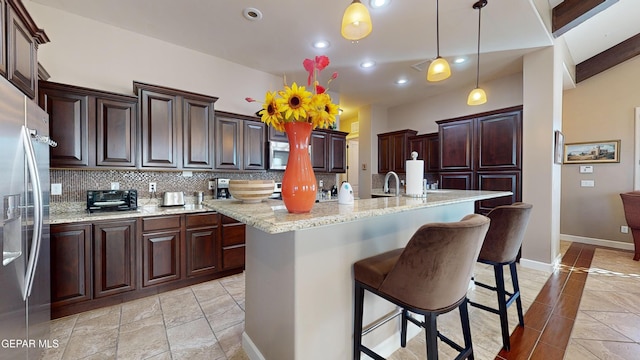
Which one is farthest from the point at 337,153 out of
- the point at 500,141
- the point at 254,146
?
the point at 500,141

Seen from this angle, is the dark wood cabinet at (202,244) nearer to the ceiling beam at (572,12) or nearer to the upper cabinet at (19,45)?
the upper cabinet at (19,45)

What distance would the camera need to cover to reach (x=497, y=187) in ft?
12.2

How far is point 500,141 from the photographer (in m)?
3.66

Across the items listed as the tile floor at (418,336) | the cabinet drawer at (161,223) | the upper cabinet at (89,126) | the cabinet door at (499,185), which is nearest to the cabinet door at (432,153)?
the cabinet door at (499,185)

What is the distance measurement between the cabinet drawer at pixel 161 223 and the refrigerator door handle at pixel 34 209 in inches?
43.6

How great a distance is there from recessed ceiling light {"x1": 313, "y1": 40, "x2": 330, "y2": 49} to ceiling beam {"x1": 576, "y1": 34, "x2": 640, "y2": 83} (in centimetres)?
492

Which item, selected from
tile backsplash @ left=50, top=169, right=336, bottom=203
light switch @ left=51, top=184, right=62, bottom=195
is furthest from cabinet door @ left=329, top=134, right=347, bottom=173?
light switch @ left=51, top=184, right=62, bottom=195

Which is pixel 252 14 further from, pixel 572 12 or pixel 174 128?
pixel 572 12

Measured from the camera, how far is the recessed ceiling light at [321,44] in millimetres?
3055

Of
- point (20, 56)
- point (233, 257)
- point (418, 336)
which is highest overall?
point (20, 56)

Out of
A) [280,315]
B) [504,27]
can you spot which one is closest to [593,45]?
[504,27]

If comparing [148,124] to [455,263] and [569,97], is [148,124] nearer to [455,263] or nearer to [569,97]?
[455,263]

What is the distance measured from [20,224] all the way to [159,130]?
1731 mm

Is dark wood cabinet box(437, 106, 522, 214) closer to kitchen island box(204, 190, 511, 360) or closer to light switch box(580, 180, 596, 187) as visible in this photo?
light switch box(580, 180, 596, 187)
